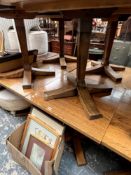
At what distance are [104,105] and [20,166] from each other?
688mm

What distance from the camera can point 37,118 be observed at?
3.34ft

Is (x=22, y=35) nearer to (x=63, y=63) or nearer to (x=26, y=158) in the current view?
(x=63, y=63)

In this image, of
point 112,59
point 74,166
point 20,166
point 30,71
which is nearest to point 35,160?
point 20,166

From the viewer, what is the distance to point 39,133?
0.98m

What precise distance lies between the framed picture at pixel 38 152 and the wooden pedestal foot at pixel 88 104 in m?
0.33

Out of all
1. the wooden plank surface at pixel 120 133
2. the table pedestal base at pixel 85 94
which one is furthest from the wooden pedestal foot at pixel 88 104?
the wooden plank surface at pixel 120 133

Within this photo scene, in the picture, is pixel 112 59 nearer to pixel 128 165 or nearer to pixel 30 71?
pixel 30 71

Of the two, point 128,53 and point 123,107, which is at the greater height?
point 128,53

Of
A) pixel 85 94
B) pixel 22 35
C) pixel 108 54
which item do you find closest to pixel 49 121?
pixel 85 94

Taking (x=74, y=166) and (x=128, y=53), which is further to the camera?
(x=128, y=53)

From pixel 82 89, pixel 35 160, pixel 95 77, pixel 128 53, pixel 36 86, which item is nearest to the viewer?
pixel 35 160

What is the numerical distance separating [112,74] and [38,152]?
92 centimetres

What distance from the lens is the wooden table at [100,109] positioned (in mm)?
767

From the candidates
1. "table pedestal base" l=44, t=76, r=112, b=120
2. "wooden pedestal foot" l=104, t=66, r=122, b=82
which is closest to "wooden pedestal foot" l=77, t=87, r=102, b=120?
"table pedestal base" l=44, t=76, r=112, b=120
